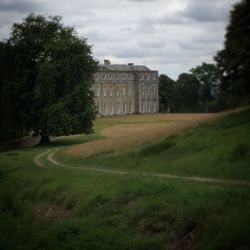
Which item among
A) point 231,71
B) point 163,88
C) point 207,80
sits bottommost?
point 207,80

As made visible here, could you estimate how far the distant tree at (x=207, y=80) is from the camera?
1280 inches

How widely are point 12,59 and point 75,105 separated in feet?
27.6

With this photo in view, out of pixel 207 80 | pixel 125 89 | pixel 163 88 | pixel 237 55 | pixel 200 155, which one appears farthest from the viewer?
pixel 125 89

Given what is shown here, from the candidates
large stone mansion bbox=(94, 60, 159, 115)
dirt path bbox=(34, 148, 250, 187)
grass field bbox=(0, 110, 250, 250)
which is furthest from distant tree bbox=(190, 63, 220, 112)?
large stone mansion bbox=(94, 60, 159, 115)

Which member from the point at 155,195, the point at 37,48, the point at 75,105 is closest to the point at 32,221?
the point at 155,195

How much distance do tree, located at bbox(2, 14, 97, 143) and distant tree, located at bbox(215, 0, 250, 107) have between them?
25.5 metres

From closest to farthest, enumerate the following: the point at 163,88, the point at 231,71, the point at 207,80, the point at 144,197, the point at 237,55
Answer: the point at 144,197
the point at 237,55
the point at 231,71
the point at 207,80
the point at 163,88

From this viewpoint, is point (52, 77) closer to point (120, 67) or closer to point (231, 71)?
point (231, 71)

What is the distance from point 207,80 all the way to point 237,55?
5.29 metres

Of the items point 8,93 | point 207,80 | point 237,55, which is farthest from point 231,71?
point 8,93

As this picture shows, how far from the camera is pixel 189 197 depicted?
2112cm

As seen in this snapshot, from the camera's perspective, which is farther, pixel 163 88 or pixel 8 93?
pixel 163 88

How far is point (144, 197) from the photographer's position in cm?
2328

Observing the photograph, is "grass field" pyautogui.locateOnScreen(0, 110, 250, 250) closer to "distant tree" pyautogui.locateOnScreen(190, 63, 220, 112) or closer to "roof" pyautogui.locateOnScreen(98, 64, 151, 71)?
"distant tree" pyautogui.locateOnScreen(190, 63, 220, 112)
